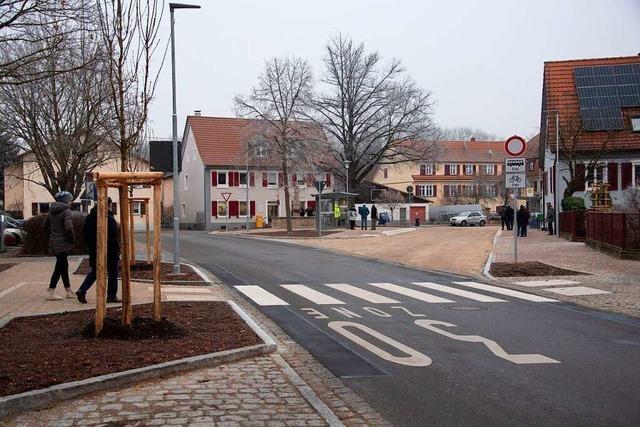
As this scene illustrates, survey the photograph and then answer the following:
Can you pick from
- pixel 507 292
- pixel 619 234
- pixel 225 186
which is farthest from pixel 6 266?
pixel 225 186

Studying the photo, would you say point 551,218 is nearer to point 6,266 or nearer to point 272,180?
point 6,266

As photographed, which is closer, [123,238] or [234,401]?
[234,401]

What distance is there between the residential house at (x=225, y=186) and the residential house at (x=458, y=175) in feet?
103

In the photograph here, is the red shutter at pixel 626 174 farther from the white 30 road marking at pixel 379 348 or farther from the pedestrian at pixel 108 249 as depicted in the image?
the pedestrian at pixel 108 249

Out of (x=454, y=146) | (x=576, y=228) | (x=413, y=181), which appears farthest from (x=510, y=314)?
(x=454, y=146)

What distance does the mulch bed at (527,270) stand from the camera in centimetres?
1706

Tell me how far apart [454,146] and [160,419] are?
109554mm

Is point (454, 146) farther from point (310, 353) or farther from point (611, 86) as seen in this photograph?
point (310, 353)

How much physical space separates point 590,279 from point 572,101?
29.1m

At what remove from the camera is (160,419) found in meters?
5.20

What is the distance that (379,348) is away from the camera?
26.8ft

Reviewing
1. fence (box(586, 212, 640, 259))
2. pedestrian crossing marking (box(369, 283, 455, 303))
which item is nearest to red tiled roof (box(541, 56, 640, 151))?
fence (box(586, 212, 640, 259))

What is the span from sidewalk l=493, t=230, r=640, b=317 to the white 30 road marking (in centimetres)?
468

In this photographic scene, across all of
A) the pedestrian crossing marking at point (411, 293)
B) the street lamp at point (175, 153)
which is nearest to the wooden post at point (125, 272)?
the pedestrian crossing marking at point (411, 293)
